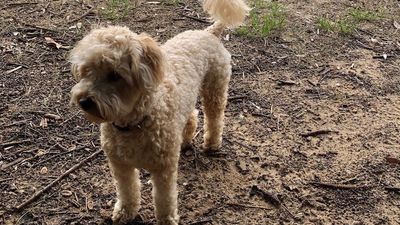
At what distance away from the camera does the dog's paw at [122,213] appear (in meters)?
3.52

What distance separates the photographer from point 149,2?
6566 millimetres

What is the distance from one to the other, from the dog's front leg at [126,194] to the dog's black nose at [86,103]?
692mm

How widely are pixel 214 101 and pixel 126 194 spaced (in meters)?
1.09

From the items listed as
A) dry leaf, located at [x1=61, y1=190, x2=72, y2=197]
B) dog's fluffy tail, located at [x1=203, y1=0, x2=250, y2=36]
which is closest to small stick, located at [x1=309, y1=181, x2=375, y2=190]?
dog's fluffy tail, located at [x1=203, y1=0, x2=250, y2=36]

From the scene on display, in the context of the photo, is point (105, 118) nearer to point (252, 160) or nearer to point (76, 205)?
point (76, 205)

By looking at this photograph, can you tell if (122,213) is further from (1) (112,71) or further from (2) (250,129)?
(2) (250,129)

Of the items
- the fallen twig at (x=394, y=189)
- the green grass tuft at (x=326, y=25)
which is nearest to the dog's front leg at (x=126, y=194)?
the fallen twig at (x=394, y=189)

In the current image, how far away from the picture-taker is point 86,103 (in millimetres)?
2705

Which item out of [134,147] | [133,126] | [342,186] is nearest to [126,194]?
[134,147]

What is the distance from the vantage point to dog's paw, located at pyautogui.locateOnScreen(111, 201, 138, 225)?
3.52 metres

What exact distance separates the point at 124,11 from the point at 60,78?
157 centimetres

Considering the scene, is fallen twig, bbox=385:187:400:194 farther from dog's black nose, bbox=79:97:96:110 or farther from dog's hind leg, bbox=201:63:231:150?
dog's black nose, bbox=79:97:96:110

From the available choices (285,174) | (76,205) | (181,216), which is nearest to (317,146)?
(285,174)

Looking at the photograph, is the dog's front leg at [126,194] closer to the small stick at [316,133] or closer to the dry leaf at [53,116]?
the dry leaf at [53,116]
